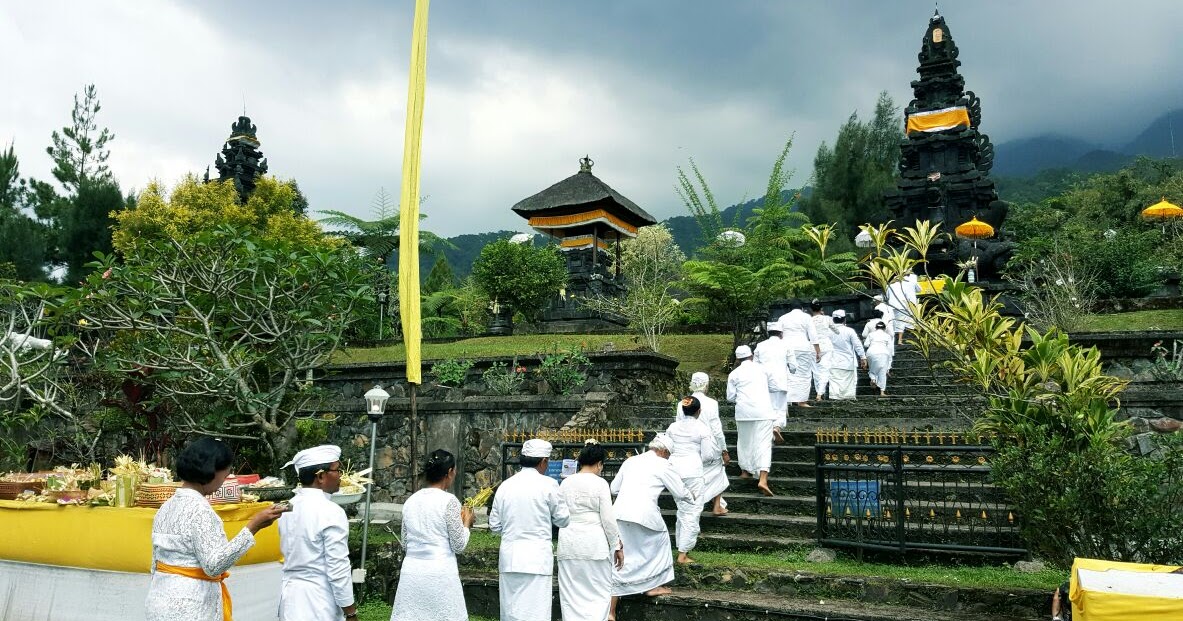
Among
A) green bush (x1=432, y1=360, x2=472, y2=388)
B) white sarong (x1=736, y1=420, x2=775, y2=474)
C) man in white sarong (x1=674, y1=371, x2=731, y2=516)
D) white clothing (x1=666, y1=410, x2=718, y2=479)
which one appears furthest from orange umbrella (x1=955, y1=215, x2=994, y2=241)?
white clothing (x1=666, y1=410, x2=718, y2=479)

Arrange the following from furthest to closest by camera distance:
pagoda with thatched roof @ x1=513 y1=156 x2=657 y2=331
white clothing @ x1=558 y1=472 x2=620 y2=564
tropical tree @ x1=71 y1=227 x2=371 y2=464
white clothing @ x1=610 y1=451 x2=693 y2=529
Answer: pagoda with thatched roof @ x1=513 y1=156 x2=657 y2=331, tropical tree @ x1=71 y1=227 x2=371 y2=464, white clothing @ x1=610 y1=451 x2=693 y2=529, white clothing @ x1=558 y1=472 x2=620 y2=564

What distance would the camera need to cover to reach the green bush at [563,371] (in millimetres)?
13312

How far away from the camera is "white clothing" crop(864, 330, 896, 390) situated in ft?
43.4

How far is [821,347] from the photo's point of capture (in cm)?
1289

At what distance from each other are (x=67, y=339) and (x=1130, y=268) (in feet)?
74.5

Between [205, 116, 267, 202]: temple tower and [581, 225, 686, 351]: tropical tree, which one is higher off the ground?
[205, 116, 267, 202]: temple tower

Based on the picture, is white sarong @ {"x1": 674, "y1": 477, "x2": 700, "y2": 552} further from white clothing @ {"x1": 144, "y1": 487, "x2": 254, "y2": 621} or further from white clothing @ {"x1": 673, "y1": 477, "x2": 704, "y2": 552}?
white clothing @ {"x1": 144, "y1": 487, "x2": 254, "y2": 621}

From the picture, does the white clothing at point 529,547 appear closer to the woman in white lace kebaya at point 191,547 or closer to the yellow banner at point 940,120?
the woman in white lace kebaya at point 191,547

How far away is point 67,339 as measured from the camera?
11227 mm

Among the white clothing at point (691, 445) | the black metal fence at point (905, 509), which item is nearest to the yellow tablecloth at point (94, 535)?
the white clothing at point (691, 445)

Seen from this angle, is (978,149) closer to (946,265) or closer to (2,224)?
(946,265)

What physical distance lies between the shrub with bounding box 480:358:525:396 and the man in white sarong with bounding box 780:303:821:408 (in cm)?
445

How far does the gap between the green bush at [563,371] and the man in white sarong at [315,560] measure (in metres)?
8.54

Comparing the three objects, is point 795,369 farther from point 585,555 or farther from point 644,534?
point 585,555
